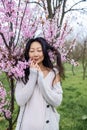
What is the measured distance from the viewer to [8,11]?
4.11 metres

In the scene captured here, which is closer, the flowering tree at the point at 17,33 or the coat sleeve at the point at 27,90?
the coat sleeve at the point at 27,90

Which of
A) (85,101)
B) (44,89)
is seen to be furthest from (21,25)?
(85,101)

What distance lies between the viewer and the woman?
355 centimetres

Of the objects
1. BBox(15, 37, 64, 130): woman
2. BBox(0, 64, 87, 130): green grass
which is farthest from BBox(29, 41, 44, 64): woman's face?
BBox(0, 64, 87, 130): green grass

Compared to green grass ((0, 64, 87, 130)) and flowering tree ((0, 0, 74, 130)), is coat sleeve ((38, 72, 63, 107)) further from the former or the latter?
green grass ((0, 64, 87, 130))

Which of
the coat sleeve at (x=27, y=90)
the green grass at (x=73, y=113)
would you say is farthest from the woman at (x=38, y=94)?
the green grass at (x=73, y=113)

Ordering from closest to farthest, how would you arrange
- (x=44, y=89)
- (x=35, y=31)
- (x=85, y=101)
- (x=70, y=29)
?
(x=44, y=89) → (x=35, y=31) → (x=70, y=29) → (x=85, y=101)

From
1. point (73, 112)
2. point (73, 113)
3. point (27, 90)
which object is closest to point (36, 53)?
point (27, 90)

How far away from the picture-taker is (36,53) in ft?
12.1

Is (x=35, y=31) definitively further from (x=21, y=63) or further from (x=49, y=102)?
(x=49, y=102)

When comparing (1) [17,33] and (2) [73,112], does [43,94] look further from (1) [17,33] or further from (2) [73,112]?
(2) [73,112]

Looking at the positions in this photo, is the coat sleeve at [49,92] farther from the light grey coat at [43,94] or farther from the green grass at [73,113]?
the green grass at [73,113]

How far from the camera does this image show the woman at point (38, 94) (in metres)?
3.55

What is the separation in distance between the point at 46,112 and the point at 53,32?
50.1 inches
